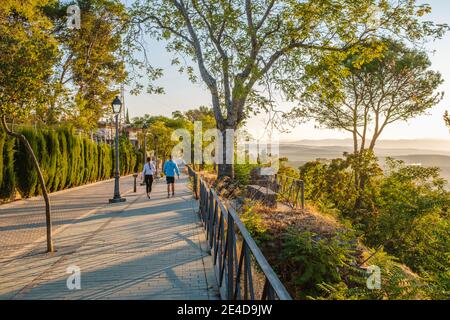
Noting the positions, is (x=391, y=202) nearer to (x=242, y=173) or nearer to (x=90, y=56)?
(x=242, y=173)

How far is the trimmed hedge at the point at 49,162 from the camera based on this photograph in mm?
14734

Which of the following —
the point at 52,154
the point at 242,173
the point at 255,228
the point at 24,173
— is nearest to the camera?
the point at 255,228

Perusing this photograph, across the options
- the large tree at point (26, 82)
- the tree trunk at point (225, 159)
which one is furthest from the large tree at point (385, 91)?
the large tree at point (26, 82)

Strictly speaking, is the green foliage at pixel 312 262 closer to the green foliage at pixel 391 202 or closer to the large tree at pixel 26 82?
the large tree at pixel 26 82

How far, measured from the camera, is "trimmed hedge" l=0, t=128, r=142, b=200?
14734 mm

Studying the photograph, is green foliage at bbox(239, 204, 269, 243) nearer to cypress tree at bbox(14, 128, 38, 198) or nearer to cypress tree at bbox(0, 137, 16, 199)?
cypress tree at bbox(0, 137, 16, 199)

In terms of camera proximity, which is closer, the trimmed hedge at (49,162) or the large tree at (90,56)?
the trimmed hedge at (49,162)

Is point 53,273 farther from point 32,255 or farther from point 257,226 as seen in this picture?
point 257,226

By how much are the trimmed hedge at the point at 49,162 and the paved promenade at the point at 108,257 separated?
13.6 feet

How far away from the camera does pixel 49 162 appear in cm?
1814

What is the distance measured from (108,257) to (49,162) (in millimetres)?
13630

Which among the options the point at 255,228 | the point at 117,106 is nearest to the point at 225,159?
the point at 117,106

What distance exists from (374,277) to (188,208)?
322 inches

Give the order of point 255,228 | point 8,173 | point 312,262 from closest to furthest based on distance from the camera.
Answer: point 312,262
point 255,228
point 8,173
